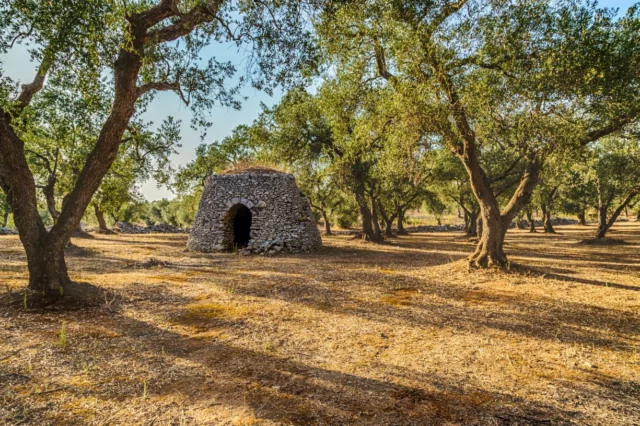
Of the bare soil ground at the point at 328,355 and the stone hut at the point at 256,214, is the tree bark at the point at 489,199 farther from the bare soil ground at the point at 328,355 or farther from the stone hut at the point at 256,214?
the stone hut at the point at 256,214

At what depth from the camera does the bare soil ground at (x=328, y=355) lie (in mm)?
2953

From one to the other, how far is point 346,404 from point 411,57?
818 cm

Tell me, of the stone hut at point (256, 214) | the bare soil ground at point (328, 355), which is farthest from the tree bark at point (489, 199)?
the stone hut at point (256, 214)

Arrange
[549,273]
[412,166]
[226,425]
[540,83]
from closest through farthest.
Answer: [226,425], [540,83], [549,273], [412,166]

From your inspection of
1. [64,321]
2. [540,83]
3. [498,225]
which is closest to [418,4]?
[540,83]

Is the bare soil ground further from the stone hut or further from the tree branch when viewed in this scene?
the stone hut

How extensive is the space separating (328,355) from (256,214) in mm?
11478

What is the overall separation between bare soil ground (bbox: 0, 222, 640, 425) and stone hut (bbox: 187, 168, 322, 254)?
6.61 metres

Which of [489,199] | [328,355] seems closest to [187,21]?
[328,355]

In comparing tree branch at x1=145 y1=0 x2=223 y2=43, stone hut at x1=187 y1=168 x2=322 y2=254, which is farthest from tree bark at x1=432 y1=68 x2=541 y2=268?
stone hut at x1=187 y1=168 x2=322 y2=254

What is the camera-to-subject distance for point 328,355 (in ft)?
13.6

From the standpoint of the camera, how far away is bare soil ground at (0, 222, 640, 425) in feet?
9.69

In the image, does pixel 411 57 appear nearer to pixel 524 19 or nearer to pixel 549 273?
pixel 524 19

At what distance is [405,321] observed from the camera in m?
5.54
